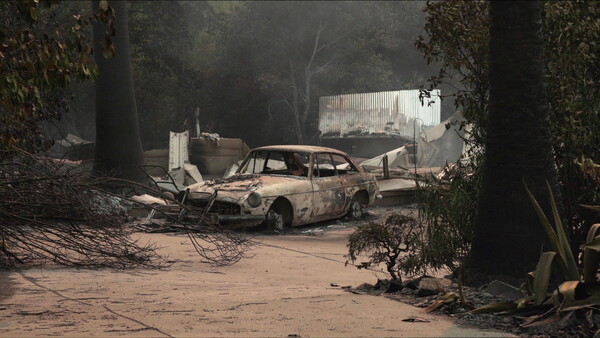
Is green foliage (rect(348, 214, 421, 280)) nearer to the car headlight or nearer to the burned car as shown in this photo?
the burned car

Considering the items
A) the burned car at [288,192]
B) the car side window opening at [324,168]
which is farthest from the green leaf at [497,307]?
the car side window opening at [324,168]

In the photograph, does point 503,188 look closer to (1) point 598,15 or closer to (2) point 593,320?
(2) point 593,320

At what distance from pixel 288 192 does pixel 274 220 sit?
0.55 meters

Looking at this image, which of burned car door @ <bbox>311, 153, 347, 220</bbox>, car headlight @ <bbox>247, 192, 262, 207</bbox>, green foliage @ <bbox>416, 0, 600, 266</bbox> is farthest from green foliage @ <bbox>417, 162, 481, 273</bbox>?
burned car door @ <bbox>311, 153, 347, 220</bbox>

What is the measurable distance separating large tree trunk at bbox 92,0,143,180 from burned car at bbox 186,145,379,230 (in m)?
5.48

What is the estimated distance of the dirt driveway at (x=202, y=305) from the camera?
20.9ft

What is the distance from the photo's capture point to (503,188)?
8258 millimetres

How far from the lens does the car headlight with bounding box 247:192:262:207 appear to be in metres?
14.9

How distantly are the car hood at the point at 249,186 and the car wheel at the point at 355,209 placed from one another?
73.0 inches

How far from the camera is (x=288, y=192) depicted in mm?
15602

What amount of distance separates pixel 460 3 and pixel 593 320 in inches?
181

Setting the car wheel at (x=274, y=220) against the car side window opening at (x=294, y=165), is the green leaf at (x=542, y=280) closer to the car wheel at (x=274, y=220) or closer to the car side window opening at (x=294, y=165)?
the car wheel at (x=274, y=220)

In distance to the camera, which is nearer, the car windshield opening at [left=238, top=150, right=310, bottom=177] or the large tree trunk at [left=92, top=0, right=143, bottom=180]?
the car windshield opening at [left=238, top=150, right=310, bottom=177]

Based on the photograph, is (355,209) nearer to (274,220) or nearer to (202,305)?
(274,220)
